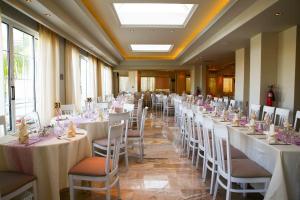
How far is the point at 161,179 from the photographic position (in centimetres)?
364

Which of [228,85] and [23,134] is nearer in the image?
[23,134]

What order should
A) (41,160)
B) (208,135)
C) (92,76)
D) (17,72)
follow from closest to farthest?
(41,160) → (208,135) → (17,72) → (92,76)

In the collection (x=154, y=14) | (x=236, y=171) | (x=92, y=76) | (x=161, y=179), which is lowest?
(x=161, y=179)

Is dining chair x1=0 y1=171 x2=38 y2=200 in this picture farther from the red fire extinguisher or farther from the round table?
the red fire extinguisher

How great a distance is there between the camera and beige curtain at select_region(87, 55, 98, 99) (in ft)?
32.7

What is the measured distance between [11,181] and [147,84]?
16944 millimetres

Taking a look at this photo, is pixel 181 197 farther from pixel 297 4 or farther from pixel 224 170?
pixel 297 4

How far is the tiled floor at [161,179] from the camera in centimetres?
310

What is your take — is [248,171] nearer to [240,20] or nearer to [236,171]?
[236,171]

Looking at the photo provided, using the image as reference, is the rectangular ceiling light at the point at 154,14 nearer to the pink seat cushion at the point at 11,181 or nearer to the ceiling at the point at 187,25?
the ceiling at the point at 187,25

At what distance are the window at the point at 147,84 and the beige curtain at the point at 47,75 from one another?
1331 centimetres

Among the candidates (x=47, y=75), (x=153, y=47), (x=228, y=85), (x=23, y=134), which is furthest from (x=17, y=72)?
(x=228, y=85)

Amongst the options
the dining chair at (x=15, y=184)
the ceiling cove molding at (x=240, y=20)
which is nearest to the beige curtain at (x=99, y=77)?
the ceiling cove molding at (x=240, y=20)

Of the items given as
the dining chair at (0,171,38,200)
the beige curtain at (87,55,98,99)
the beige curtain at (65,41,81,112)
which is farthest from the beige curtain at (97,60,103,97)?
the dining chair at (0,171,38,200)
